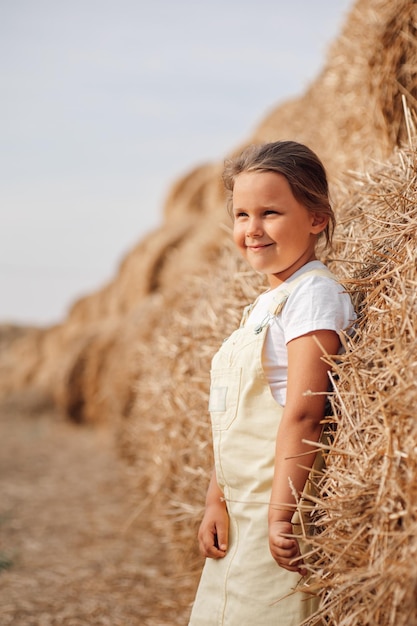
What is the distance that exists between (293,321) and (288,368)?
11 cm

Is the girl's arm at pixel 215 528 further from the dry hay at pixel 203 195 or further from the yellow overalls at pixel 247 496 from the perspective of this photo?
the dry hay at pixel 203 195

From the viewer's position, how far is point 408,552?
Answer: 134 centimetres

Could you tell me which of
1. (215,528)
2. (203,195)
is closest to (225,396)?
(215,528)

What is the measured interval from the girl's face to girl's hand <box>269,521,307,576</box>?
2.07ft

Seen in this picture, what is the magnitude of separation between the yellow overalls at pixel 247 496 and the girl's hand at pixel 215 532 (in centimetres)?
2

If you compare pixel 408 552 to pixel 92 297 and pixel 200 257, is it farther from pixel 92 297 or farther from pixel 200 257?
pixel 92 297

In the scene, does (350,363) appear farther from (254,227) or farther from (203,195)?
(203,195)

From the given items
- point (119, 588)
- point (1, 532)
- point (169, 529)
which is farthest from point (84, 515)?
Answer: point (169, 529)

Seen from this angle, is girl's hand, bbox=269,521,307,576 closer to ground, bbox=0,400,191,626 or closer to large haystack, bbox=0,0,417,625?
large haystack, bbox=0,0,417,625

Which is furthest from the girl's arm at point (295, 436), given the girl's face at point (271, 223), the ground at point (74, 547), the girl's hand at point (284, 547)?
the ground at point (74, 547)

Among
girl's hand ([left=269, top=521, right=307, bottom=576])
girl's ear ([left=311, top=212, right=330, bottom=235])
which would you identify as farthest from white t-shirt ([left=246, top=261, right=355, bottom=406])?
girl's hand ([left=269, top=521, right=307, bottom=576])

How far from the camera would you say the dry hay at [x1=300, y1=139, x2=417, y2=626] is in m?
1.38

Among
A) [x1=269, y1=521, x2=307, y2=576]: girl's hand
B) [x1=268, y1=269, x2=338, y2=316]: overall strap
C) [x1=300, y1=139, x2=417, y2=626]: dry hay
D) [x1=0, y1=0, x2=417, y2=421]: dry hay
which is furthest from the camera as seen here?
[x1=0, y1=0, x2=417, y2=421]: dry hay

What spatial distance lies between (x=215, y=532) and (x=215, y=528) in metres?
0.01
